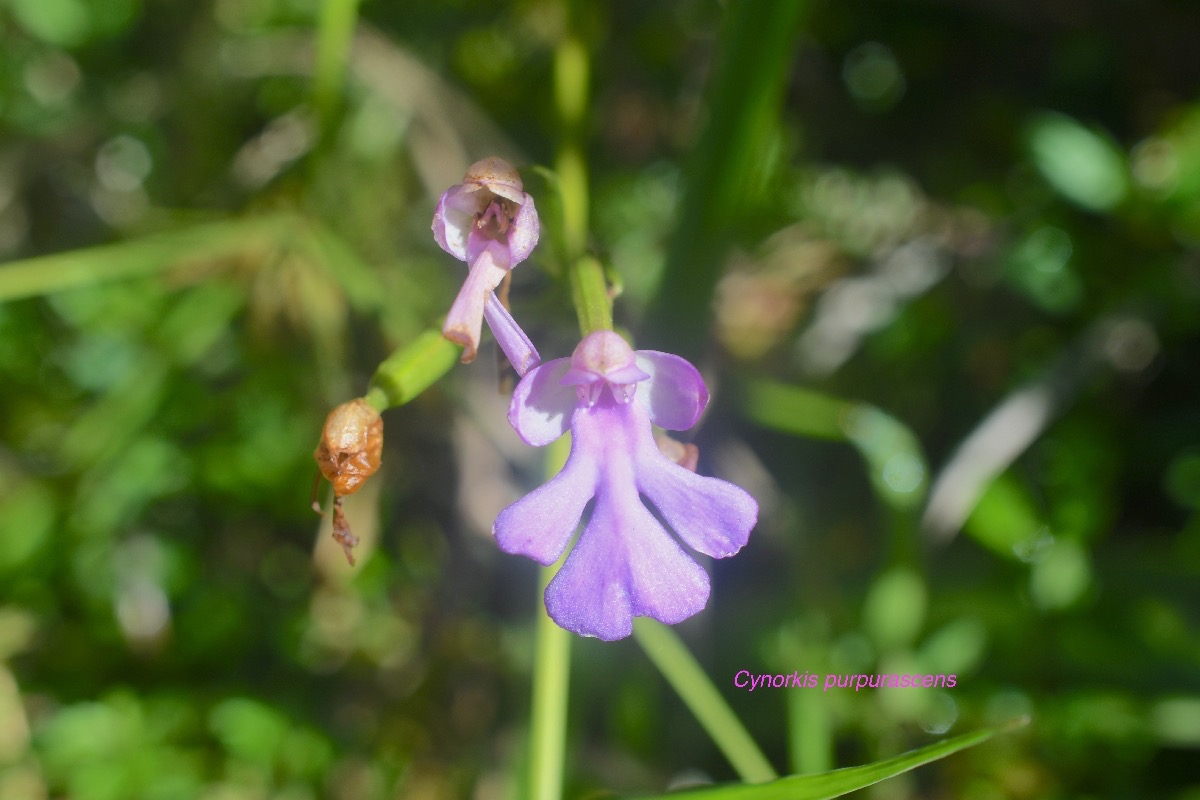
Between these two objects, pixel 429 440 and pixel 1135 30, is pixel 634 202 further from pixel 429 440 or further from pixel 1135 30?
pixel 1135 30

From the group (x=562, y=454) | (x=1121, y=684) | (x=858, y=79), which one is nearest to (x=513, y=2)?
(x=858, y=79)

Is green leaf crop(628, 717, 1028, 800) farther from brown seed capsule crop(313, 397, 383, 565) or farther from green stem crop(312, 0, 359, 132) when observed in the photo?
green stem crop(312, 0, 359, 132)

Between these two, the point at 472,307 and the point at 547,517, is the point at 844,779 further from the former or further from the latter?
the point at 472,307

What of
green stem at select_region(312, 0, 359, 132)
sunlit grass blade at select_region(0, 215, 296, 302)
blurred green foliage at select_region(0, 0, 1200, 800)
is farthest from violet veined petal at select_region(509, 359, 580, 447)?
sunlit grass blade at select_region(0, 215, 296, 302)

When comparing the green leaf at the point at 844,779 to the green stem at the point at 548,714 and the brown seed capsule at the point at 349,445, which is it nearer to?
the green stem at the point at 548,714

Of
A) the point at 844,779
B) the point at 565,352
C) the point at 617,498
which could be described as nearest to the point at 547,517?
the point at 617,498
